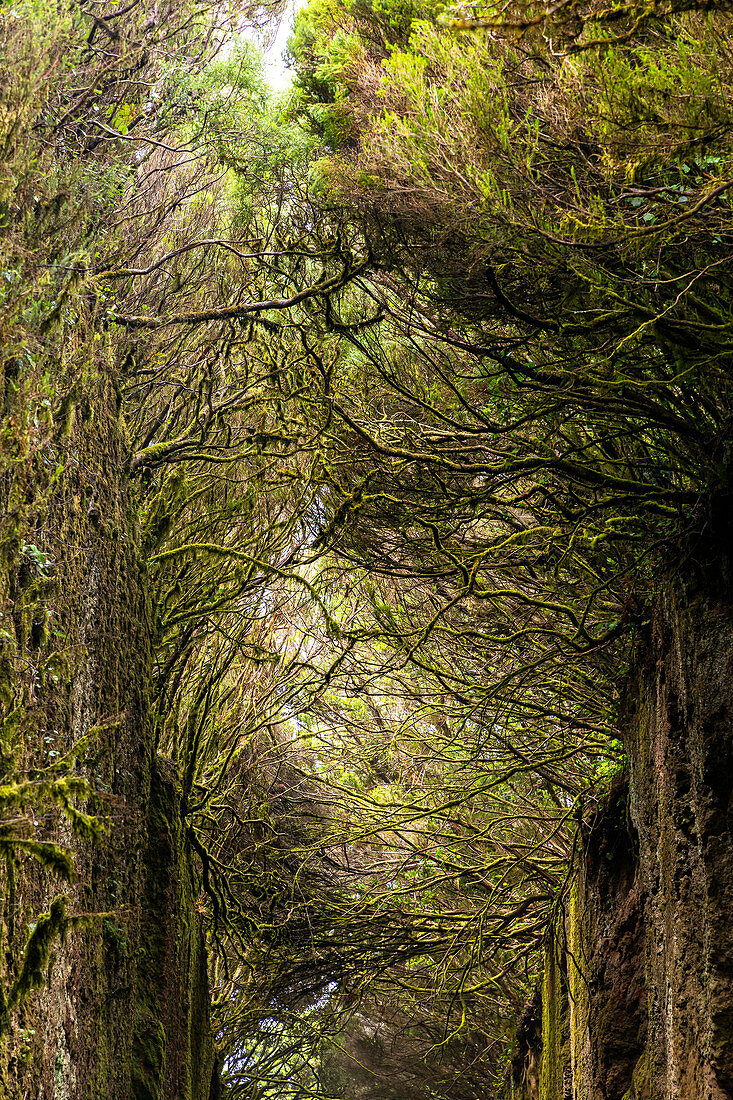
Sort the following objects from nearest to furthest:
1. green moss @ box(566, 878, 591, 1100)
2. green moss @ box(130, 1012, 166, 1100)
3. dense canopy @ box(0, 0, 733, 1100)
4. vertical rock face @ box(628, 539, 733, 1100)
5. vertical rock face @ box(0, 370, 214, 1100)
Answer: dense canopy @ box(0, 0, 733, 1100) → vertical rock face @ box(628, 539, 733, 1100) → vertical rock face @ box(0, 370, 214, 1100) → green moss @ box(130, 1012, 166, 1100) → green moss @ box(566, 878, 591, 1100)


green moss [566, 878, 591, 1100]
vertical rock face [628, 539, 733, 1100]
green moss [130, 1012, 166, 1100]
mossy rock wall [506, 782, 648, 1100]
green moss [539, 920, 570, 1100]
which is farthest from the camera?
green moss [539, 920, 570, 1100]

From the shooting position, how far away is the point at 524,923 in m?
9.70

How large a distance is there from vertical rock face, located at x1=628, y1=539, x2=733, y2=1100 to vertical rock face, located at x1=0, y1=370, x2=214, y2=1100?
2.41 metres

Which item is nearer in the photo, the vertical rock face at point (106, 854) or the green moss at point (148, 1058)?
the vertical rock face at point (106, 854)

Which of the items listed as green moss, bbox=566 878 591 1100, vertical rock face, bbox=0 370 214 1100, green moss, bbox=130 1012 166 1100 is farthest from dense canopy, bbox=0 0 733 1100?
green moss, bbox=130 1012 166 1100

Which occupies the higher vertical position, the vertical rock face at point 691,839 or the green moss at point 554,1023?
the vertical rock face at point 691,839

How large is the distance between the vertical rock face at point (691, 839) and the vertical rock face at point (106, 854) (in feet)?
7.90

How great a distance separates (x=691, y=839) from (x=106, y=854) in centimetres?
316

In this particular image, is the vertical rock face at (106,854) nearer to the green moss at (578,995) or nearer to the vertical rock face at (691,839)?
the vertical rock face at (691,839)

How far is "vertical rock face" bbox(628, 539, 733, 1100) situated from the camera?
3.82 metres

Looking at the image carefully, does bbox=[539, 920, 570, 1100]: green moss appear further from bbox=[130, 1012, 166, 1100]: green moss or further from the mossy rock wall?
bbox=[130, 1012, 166, 1100]: green moss

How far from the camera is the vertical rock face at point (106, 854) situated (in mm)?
4004

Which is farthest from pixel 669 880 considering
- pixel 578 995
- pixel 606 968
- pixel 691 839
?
pixel 578 995

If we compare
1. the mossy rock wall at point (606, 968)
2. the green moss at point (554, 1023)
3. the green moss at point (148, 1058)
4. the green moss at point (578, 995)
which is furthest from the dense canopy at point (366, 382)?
the green moss at point (148, 1058)
